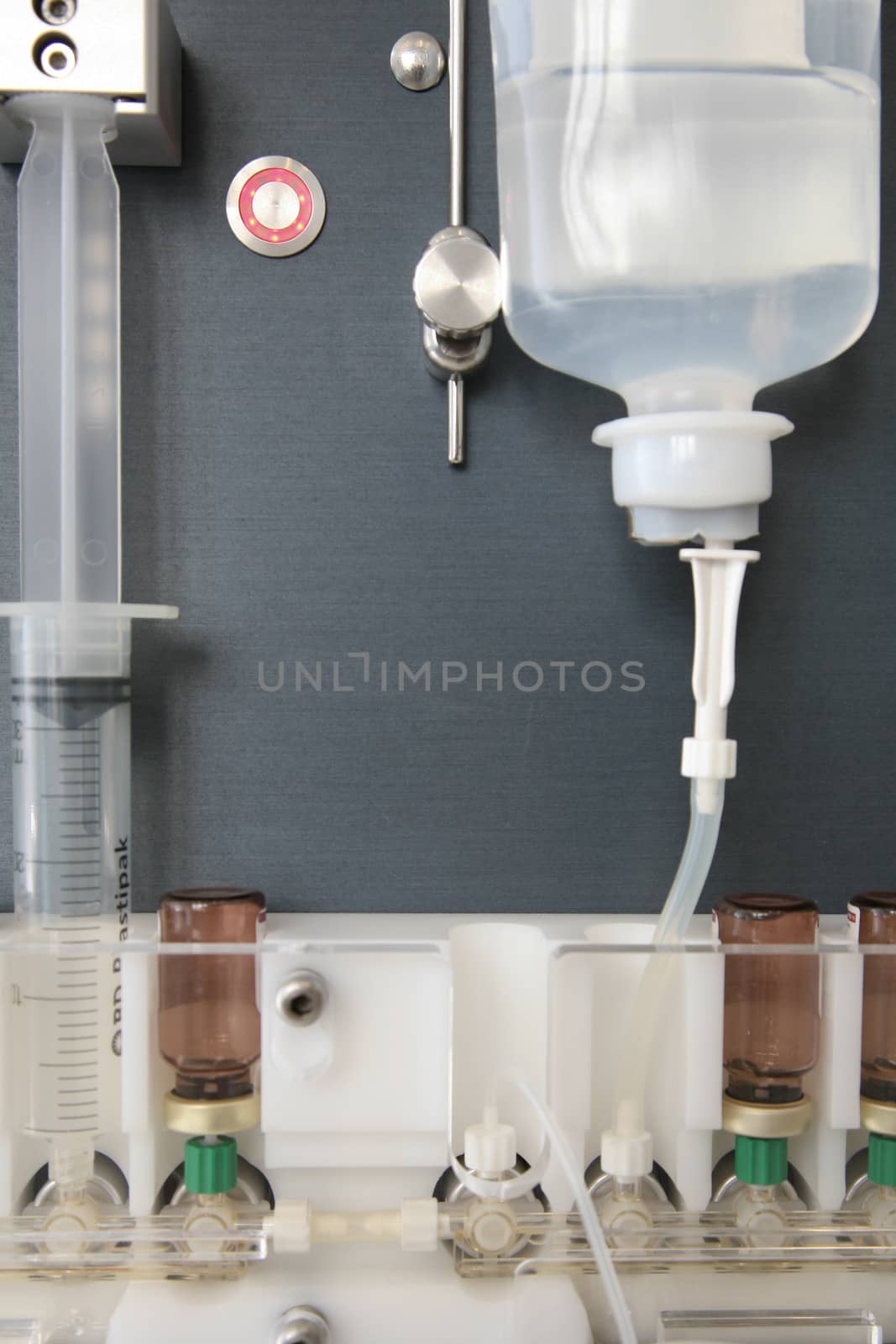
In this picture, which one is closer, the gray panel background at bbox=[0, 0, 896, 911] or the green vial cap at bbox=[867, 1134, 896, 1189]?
the green vial cap at bbox=[867, 1134, 896, 1189]

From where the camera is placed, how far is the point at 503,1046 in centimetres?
76

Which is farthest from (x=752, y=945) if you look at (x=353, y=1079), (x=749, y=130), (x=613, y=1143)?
(x=749, y=130)

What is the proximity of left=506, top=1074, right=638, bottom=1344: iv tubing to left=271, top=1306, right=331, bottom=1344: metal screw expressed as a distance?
173 millimetres

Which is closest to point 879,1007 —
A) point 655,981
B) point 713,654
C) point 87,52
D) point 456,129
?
point 655,981

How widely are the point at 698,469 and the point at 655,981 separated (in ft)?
1.07

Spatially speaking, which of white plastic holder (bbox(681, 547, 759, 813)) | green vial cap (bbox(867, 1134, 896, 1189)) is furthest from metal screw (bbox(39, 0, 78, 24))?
green vial cap (bbox(867, 1134, 896, 1189))

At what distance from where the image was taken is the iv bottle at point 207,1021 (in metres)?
0.71

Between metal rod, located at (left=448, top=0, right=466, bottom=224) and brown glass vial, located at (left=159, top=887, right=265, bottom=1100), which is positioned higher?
metal rod, located at (left=448, top=0, right=466, bottom=224)

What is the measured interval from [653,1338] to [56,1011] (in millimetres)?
448

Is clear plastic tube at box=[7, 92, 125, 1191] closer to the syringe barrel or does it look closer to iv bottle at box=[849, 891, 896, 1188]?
the syringe barrel

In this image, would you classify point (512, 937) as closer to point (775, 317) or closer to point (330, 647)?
point (330, 647)

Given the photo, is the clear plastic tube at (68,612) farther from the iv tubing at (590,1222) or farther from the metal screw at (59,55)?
the iv tubing at (590,1222)

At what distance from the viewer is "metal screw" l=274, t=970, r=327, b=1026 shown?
0.69 meters

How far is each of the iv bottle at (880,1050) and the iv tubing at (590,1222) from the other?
0.19 meters
